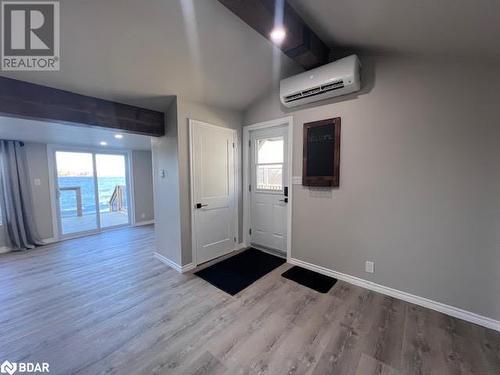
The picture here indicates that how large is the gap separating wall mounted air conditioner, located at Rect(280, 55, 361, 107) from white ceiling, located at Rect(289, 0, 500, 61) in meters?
0.25

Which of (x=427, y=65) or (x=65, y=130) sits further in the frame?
(x=65, y=130)

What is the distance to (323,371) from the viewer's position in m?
1.43

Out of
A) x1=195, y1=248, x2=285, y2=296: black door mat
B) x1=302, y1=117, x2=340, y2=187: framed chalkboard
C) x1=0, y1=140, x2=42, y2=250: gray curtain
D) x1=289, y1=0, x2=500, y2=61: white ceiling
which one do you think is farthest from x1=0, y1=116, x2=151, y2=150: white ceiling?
x1=289, y1=0, x2=500, y2=61: white ceiling

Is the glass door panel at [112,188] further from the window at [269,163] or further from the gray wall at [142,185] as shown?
the window at [269,163]

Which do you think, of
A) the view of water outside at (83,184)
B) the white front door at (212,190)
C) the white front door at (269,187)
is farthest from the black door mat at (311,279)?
the view of water outside at (83,184)

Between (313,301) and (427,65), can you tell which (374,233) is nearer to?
(313,301)

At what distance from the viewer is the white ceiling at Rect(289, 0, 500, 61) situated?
4.53ft

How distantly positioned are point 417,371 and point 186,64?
11.0ft

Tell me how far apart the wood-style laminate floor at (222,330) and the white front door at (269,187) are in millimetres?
911

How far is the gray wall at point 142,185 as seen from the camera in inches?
221

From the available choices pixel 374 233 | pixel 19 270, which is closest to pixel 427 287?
pixel 374 233

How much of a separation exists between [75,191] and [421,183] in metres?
6.52

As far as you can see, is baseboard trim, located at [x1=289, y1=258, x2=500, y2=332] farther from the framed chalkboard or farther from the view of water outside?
the view of water outside

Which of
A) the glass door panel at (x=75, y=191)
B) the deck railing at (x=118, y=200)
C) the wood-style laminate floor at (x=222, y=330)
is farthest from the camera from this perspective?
the deck railing at (x=118, y=200)
